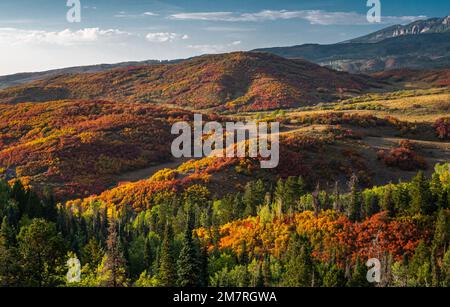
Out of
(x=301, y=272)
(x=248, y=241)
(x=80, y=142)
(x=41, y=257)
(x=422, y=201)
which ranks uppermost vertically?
(x=80, y=142)

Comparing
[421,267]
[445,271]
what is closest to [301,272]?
[421,267]

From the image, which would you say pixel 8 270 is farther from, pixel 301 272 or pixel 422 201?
pixel 422 201

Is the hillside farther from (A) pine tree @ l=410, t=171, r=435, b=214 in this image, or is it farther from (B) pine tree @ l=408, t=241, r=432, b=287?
(B) pine tree @ l=408, t=241, r=432, b=287

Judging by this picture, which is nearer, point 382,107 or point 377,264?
point 377,264

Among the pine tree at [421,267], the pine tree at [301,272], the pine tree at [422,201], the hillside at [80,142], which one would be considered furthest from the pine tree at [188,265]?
the hillside at [80,142]

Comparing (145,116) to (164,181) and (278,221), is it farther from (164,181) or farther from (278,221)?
(278,221)

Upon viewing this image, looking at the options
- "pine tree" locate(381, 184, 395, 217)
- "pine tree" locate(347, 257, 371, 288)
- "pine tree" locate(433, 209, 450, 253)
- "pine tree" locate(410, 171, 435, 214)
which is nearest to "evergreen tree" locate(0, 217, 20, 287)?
"pine tree" locate(347, 257, 371, 288)

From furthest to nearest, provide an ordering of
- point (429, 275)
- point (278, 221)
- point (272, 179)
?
1. point (272, 179)
2. point (278, 221)
3. point (429, 275)

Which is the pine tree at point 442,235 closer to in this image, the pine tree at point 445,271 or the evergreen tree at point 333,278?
the pine tree at point 445,271

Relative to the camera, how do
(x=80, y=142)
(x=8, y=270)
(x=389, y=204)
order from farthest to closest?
(x=80, y=142) → (x=389, y=204) → (x=8, y=270)
